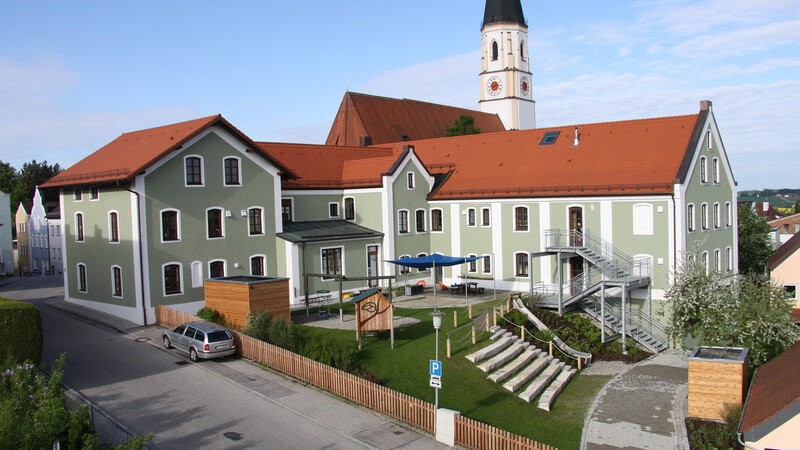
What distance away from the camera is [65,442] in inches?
526

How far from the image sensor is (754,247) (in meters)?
44.8

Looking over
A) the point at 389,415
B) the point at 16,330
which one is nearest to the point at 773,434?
the point at 389,415

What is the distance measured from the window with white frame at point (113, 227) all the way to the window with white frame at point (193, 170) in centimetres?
354

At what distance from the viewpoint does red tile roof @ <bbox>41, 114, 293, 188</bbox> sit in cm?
2683

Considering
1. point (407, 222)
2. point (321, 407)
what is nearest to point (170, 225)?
point (321, 407)

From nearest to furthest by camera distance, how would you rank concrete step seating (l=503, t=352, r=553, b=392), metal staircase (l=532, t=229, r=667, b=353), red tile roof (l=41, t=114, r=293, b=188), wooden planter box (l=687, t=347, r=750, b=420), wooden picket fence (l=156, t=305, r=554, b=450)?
1. wooden picket fence (l=156, t=305, r=554, b=450)
2. wooden planter box (l=687, t=347, r=750, b=420)
3. concrete step seating (l=503, t=352, r=553, b=392)
4. red tile roof (l=41, t=114, r=293, b=188)
5. metal staircase (l=532, t=229, r=667, b=353)

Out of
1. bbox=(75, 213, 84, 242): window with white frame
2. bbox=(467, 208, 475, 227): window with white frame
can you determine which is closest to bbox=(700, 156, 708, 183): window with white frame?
bbox=(467, 208, 475, 227): window with white frame

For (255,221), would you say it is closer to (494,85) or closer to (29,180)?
(494,85)

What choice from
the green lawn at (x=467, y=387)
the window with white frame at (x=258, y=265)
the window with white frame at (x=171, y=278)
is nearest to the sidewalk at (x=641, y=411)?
the green lawn at (x=467, y=387)

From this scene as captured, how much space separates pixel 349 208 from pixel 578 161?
1359 centimetres

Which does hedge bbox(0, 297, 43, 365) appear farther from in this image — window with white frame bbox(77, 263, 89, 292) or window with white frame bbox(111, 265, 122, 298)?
window with white frame bbox(77, 263, 89, 292)

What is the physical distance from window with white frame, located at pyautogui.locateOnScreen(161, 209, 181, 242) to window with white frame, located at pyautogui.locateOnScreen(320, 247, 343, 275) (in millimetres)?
7624

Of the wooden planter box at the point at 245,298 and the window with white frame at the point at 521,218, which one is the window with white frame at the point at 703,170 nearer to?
the window with white frame at the point at 521,218

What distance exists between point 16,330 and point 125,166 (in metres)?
11.1
